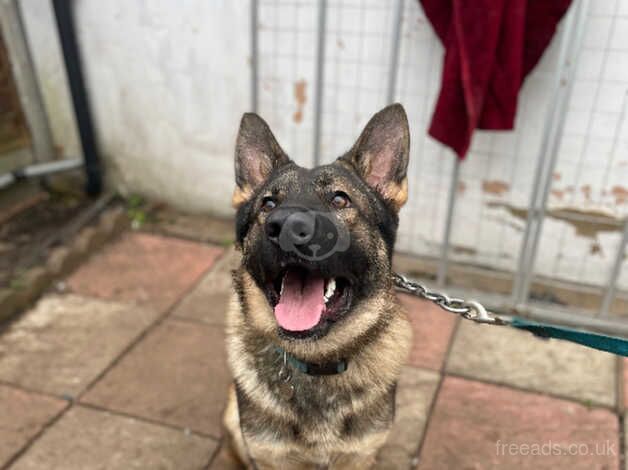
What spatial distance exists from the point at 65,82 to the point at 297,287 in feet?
14.0

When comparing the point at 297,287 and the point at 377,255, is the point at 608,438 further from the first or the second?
the point at 297,287

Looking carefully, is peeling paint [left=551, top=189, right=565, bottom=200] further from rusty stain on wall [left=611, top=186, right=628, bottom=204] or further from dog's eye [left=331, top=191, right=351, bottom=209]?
dog's eye [left=331, top=191, right=351, bottom=209]

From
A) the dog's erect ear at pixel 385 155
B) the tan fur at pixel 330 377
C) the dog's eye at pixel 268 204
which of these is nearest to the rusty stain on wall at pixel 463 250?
the tan fur at pixel 330 377

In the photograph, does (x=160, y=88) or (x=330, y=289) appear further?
(x=160, y=88)

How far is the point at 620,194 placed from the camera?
386 cm

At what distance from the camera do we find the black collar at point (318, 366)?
7.11 ft

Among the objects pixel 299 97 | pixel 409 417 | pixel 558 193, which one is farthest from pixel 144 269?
pixel 558 193

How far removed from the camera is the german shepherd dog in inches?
76.8

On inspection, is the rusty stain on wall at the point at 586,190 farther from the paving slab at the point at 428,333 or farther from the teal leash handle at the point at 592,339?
the teal leash handle at the point at 592,339

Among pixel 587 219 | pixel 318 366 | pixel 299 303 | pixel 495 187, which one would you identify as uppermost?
pixel 299 303

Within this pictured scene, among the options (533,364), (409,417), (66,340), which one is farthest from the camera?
(66,340)

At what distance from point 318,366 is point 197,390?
1405mm

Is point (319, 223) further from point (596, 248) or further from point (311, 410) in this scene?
point (596, 248)

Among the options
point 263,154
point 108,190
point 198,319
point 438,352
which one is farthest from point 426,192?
point 108,190
